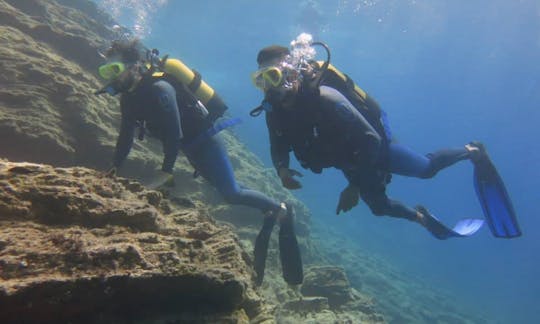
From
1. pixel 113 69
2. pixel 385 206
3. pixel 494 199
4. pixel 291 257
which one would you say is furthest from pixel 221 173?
pixel 494 199

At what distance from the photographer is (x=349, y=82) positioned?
544 centimetres

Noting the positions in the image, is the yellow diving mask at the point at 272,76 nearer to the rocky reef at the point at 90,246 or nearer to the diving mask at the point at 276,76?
the diving mask at the point at 276,76

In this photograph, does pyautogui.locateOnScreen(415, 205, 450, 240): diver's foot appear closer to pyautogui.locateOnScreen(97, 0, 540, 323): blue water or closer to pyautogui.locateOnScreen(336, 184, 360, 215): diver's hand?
pyautogui.locateOnScreen(336, 184, 360, 215): diver's hand

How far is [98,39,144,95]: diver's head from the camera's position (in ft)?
15.4

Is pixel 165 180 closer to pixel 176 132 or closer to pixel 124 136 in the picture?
pixel 176 132

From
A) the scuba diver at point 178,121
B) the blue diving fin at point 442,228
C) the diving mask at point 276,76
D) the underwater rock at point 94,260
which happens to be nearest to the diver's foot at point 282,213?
the scuba diver at point 178,121

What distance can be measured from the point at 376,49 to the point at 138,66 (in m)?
52.6

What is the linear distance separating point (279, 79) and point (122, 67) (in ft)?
6.98

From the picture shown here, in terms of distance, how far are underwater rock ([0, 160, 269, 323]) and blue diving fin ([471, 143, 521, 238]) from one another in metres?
5.20

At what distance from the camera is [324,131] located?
4676mm

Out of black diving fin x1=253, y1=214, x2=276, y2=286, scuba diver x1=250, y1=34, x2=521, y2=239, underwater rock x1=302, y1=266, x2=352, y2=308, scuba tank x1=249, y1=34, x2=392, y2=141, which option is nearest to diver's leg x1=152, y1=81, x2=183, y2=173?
scuba tank x1=249, y1=34, x2=392, y2=141

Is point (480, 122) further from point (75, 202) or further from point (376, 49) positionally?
point (75, 202)

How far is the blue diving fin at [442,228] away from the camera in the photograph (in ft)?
18.6

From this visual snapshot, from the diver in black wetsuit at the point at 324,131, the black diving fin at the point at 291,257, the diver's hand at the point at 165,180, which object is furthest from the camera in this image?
the black diving fin at the point at 291,257
